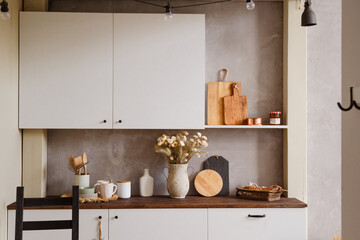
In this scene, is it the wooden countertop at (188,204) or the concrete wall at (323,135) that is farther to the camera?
the concrete wall at (323,135)

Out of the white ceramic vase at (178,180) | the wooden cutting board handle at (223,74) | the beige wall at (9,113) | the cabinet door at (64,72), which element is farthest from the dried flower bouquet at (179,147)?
the beige wall at (9,113)

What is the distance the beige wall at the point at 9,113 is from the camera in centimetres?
292

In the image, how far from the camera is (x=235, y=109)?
3445 millimetres

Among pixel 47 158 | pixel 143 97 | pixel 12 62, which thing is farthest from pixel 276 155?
pixel 12 62

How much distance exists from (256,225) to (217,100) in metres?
1.08

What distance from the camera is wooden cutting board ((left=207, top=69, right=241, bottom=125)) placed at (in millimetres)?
3459

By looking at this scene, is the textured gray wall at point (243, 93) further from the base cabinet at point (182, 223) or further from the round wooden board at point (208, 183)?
the base cabinet at point (182, 223)

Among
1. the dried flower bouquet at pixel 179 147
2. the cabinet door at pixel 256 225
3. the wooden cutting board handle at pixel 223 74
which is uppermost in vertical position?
the wooden cutting board handle at pixel 223 74

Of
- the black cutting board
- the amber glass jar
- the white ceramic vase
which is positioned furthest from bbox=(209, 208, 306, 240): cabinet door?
the amber glass jar

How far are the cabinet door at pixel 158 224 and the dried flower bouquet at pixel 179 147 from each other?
16.9 inches

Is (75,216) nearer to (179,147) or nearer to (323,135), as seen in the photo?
(179,147)

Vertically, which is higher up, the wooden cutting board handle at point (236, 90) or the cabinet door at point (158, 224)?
the wooden cutting board handle at point (236, 90)

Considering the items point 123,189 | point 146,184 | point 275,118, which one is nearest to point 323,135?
point 275,118
